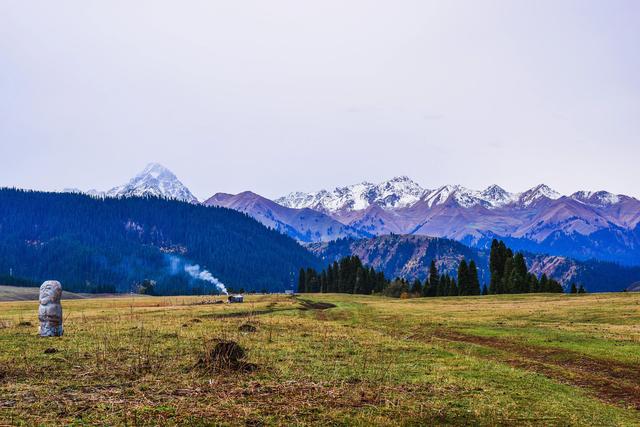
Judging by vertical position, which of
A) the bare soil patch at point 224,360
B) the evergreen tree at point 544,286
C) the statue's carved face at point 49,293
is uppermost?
the statue's carved face at point 49,293

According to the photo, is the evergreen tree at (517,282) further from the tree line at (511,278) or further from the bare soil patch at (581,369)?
the bare soil patch at (581,369)

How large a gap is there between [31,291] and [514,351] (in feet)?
590

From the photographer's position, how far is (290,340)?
104 ft

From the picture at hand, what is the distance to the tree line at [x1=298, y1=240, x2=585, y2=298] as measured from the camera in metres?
130

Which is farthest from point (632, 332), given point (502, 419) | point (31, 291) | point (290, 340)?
point (31, 291)

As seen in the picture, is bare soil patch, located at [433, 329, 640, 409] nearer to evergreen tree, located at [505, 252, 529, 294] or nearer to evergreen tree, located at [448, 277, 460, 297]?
evergreen tree, located at [505, 252, 529, 294]

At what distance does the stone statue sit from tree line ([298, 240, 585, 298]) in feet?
344

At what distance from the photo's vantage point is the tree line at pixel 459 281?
13050 cm

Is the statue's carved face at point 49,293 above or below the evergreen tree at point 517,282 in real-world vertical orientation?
above

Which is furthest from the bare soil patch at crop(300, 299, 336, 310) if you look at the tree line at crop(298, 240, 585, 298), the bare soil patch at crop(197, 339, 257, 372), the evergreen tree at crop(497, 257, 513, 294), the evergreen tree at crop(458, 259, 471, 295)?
the evergreen tree at crop(497, 257, 513, 294)

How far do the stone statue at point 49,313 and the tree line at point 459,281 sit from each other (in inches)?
4128

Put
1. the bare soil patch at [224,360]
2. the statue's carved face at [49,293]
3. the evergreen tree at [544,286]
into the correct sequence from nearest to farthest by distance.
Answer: the bare soil patch at [224,360] → the statue's carved face at [49,293] → the evergreen tree at [544,286]

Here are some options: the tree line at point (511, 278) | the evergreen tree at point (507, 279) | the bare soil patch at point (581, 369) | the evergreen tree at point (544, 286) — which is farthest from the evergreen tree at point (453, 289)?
the bare soil patch at point (581, 369)

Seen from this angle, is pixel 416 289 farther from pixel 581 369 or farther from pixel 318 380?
pixel 318 380
